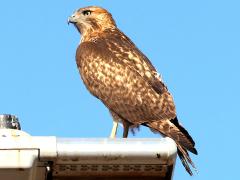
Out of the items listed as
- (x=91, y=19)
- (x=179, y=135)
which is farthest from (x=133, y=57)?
(x=179, y=135)

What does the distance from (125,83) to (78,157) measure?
20.7 ft

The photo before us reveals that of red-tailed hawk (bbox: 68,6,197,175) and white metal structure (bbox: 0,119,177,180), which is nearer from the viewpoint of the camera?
white metal structure (bbox: 0,119,177,180)

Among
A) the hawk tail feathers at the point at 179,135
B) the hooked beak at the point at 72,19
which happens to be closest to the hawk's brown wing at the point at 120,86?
the hawk tail feathers at the point at 179,135

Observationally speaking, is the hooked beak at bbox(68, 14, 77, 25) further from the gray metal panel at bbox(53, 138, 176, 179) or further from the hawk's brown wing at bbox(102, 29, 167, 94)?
the gray metal panel at bbox(53, 138, 176, 179)

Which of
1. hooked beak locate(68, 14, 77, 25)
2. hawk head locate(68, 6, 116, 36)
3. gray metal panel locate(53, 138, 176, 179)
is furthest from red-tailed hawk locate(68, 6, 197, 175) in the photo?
gray metal panel locate(53, 138, 176, 179)

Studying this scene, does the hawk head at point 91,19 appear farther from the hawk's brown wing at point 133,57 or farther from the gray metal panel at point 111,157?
the gray metal panel at point 111,157

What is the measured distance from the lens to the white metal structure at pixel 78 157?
4234 mm

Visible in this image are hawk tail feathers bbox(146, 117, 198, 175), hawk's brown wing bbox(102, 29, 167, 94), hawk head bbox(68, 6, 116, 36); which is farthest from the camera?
hawk head bbox(68, 6, 116, 36)

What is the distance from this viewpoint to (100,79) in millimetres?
10750

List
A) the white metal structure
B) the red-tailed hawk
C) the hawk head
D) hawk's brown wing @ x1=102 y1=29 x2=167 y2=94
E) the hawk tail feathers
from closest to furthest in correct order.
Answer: the white metal structure → the hawk tail feathers → the red-tailed hawk → hawk's brown wing @ x1=102 y1=29 x2=167 y2=94 → the hawk head

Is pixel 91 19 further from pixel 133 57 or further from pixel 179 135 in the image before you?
pixel 179 135

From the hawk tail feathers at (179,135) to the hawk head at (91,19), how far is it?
2262 mm

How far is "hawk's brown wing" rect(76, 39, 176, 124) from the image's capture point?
33.3 feet

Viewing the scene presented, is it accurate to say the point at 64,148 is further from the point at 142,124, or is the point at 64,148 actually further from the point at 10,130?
the point at 142,124
